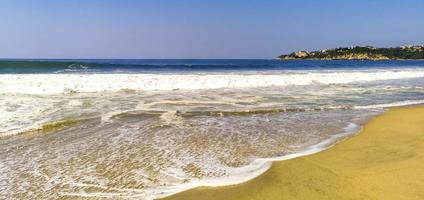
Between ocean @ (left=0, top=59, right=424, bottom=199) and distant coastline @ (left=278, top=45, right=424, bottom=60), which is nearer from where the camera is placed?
ocean @ (left=0, top=59, right=424, bottom=199)

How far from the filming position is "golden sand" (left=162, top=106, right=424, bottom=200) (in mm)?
4180

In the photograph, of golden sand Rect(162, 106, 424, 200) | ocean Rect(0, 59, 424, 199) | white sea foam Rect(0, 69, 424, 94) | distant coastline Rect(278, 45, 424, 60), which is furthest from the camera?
distant coastline Rect(278, 45, 424, 60)

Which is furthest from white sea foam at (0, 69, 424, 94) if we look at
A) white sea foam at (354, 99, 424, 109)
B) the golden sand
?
the golden sand

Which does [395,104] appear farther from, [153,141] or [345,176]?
[345,176]

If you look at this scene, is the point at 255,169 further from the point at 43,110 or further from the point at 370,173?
the point at 43,110

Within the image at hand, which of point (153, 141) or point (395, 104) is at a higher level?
point (153, 141)

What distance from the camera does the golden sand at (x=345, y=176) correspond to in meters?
4.18

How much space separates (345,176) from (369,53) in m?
138

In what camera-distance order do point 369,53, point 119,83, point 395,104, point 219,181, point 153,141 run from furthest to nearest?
point 369,53
point 119,83
point 395,104
point 153,141
point 219,181

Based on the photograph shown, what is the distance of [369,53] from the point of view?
133375 millimetres

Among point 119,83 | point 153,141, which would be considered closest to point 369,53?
point 119,83

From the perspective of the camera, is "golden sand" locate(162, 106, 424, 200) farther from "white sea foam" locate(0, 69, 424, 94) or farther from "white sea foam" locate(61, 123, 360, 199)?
"white sea foam" locate(0, 69, 424, 94)

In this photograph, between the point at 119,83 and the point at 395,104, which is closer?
the point at 395,104

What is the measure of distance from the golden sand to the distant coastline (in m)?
132
